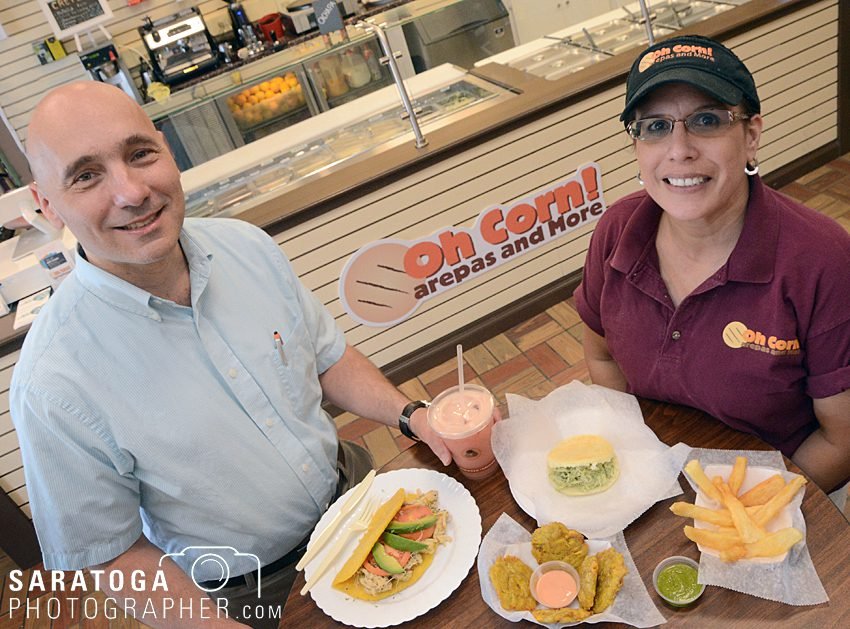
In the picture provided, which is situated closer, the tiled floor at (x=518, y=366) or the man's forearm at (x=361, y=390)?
the man's forearm at (x=361, y=390)

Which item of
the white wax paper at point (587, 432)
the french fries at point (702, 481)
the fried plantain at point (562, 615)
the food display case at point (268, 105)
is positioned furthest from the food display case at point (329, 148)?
the fried plantain at point (562, 615)

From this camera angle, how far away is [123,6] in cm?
586

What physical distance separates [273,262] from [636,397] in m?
1.02

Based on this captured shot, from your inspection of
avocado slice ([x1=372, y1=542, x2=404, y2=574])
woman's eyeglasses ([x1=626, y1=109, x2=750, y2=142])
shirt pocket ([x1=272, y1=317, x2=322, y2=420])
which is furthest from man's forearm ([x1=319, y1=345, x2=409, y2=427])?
woman's eyeglasses ([x1=626, y1=109, x2=750, y2=142])

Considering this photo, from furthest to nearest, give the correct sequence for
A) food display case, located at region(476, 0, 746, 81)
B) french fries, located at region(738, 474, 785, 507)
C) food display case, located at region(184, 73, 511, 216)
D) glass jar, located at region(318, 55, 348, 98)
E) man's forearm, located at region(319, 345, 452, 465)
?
glass jar, located at region(318, 55, 348, 98) < food display case, located at region(476, 0, 746, 81) < food display case, located at region(184, 73, 511, 216) < man's forearm, located at region(319, 345, 452, 465) < french fries, located at region(738, 474, 785, 507)

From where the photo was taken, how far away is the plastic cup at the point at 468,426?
1.55m

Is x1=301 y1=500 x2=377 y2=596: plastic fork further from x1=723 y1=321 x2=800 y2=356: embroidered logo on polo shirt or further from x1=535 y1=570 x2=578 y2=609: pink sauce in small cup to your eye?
x1=723 y1=321 x2=800 y2=356: embroidered logo on polo shirt

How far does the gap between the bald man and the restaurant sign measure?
4.78 feet

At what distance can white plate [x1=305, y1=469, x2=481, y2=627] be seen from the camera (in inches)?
54.0

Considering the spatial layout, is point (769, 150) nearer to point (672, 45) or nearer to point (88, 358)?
point (672, 45)

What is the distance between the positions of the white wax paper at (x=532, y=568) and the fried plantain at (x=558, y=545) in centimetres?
3

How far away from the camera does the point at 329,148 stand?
342cm

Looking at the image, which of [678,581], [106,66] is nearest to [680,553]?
[678,581]

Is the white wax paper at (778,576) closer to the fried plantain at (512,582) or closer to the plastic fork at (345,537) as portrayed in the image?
the fried plantain at (512,582)
